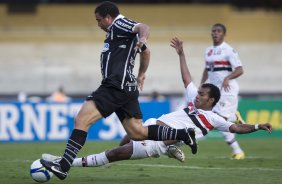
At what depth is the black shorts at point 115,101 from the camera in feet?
31.4

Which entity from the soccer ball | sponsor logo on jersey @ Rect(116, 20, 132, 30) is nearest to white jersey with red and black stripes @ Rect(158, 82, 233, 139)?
sponsor logo on jersey @ Rect(116, 20, 132, 30)

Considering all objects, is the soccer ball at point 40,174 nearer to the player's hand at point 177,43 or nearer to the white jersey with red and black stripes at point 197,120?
the white jersey with red and black stripes at point 197,120

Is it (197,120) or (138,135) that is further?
(197,120)

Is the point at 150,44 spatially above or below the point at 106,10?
above

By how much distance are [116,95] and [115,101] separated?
78 mm

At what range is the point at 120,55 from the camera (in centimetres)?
976

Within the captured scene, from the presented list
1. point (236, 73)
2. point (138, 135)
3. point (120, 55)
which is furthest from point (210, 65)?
point (120, 55)

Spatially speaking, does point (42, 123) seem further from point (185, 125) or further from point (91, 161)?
point (91, 161)

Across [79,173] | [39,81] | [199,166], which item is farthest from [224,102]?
[39,81]

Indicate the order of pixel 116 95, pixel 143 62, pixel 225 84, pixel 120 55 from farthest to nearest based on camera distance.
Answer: pixel 225 84, pixel 143 62, pixel 120 55, pixel 116 95

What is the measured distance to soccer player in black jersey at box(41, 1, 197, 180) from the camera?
9398mm

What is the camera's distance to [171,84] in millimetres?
36844

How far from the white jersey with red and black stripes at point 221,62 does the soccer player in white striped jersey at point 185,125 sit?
92.3 inches

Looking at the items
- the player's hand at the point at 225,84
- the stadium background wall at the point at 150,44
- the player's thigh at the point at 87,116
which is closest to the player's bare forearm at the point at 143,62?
the player's thigh at the point at 87,116
